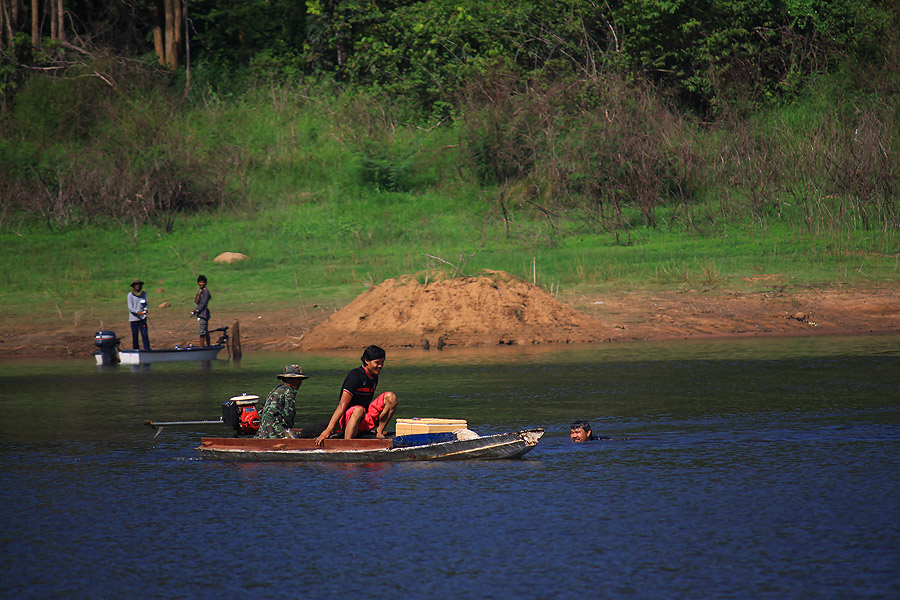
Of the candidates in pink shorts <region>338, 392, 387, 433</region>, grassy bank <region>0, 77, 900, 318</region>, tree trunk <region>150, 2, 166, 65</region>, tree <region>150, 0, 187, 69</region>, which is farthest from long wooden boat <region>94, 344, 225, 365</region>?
tree trunk <region>150, 2, 166, 65</region>

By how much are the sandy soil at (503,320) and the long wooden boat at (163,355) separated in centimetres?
166

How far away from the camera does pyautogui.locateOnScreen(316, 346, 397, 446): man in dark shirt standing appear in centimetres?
1063

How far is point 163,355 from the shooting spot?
70.6 feet

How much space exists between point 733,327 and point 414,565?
53.9 feet

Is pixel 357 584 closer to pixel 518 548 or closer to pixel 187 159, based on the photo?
pixel 518 548

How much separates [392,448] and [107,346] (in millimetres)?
12677

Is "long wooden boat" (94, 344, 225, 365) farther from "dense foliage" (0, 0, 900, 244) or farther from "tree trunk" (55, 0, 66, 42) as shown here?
"tree trunk" (55, 0, 66, 42)

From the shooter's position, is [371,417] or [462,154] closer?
[371,417]

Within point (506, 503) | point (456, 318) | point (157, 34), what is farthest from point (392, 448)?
point (157, 34)

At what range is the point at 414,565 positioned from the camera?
24.2 feet

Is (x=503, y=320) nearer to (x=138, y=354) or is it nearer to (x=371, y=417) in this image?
(x=138, y=354)

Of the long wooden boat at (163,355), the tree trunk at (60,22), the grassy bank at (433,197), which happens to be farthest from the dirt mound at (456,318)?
the tree trunk at (60,22)

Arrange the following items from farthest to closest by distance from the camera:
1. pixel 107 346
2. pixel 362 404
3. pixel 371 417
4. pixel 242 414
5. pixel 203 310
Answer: pixel 203 310 < pixel 107 346 < pixel 242 414 < pixel 371 417 < pixel 362 404

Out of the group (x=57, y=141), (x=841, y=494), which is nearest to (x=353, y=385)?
(x=841, y=494)
